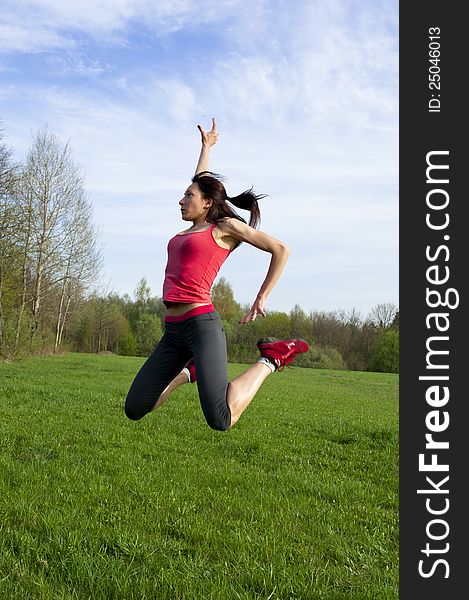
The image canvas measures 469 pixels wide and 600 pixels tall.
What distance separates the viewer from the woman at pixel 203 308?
4.86 m

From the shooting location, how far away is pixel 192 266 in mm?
4938

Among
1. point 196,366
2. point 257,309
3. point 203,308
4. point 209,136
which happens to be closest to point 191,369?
point 196,366

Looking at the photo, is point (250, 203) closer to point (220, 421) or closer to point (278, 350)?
point (278, 350)

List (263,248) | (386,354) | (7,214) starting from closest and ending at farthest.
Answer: (263,248) → (7,214) → (386,354)

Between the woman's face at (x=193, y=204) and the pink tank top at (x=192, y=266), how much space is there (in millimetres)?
253

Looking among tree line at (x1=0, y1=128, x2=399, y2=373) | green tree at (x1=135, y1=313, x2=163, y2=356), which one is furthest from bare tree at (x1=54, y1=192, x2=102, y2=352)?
green tree at (x1=135, y1=313, x2=163, y2=356)

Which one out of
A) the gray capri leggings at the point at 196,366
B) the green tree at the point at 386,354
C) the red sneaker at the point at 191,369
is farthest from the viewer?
the green tree at the point at 386,354

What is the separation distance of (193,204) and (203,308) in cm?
94

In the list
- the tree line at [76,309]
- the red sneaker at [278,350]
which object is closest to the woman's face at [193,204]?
the red sneaker at [278,350]

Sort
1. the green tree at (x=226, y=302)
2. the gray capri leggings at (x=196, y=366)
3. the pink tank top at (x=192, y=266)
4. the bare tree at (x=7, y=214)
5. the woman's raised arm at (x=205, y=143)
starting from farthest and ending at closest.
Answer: the green tree at (x=226, y=302) < the bare tree at (x=7, y=214) < the woman's raised arm at (x=205, y=143) < the pink tank top at (x=192, y=266) < the gray capri leggings at (x=196, y=366)

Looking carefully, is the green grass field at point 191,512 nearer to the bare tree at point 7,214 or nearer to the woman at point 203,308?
the woman at point 203,308

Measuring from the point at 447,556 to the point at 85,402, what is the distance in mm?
12048

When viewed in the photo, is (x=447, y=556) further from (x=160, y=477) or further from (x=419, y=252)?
(x=160, y=477)

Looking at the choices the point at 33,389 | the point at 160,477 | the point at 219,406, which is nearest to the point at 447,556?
the point at 219,406
